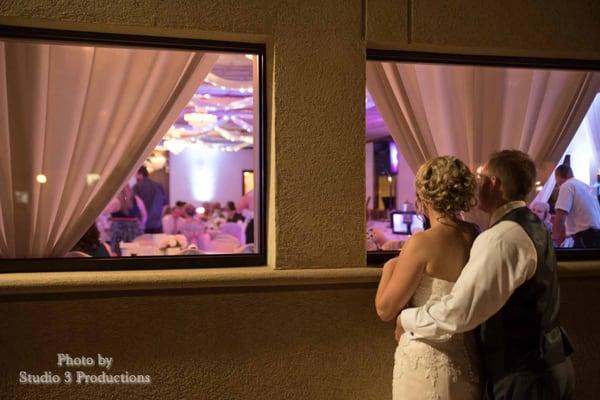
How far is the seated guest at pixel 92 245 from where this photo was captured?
9.85 feet

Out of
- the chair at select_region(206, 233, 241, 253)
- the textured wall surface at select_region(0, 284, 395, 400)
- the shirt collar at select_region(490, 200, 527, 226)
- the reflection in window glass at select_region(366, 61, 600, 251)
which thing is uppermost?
the reflection in window glass at select_region(366, 61, 600, 251)

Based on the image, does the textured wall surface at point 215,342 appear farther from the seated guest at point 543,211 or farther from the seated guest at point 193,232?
the seated guest at point 543,211

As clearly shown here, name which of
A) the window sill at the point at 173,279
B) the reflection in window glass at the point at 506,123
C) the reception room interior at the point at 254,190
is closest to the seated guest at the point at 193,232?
the reception room interior at the point at 254,190

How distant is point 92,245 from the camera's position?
120 inches

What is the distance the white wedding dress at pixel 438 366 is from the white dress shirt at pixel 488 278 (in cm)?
17

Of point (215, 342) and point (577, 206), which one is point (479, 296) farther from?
point (577, 206)

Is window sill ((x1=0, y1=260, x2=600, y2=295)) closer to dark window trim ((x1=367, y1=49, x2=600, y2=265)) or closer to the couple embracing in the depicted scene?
dark window trim ((x1=367, y1=49, x2=600, y2=265))

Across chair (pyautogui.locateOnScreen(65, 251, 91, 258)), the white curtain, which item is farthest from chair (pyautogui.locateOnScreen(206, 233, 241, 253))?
the white curtain

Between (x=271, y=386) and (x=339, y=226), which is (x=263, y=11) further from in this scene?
(x=271, y=386)

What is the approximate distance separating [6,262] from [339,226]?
1792 millimetres

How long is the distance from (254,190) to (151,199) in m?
1.64

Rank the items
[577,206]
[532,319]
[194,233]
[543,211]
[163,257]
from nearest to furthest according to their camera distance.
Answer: [532,319] → [163,257] → [577,206] → [543,211] → [194,233]

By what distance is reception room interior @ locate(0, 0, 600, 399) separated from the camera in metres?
2.78

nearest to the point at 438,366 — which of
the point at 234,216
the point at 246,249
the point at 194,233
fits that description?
the point at 246,249
